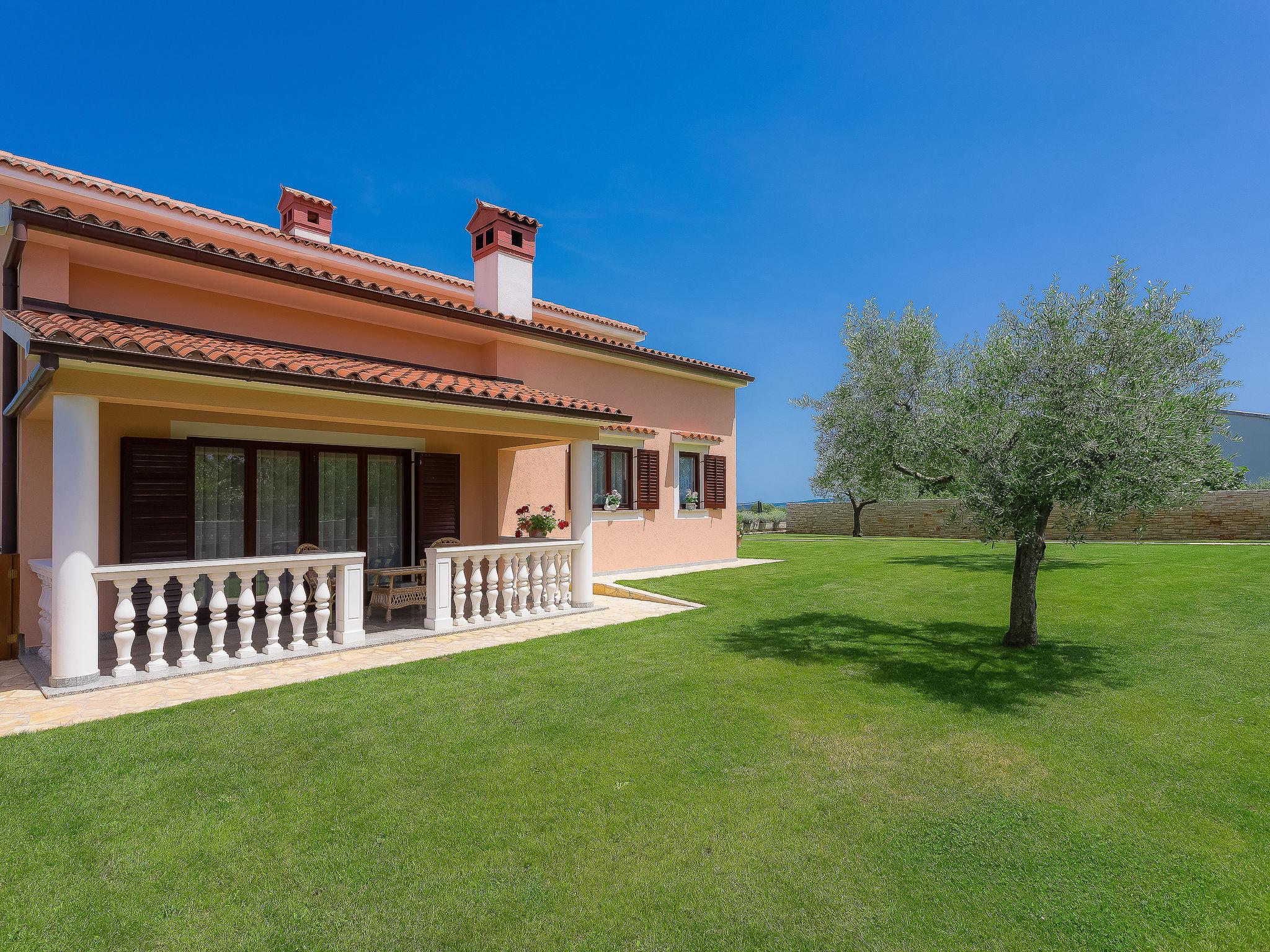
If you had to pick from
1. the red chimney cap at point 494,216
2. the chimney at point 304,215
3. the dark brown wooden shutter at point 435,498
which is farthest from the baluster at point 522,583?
the chimney at point 304,215

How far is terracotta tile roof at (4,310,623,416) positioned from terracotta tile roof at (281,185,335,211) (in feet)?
24.5

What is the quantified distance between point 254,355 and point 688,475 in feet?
40.2

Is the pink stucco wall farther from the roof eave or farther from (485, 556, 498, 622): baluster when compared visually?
(485, 556, 498, 622): baluster

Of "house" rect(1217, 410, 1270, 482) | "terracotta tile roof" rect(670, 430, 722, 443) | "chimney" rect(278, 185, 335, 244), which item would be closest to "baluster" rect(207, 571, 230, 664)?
"chimney" rect(278, 185, 335, 244)

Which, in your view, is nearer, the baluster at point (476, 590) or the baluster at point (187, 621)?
the baluster at point (187, 621)

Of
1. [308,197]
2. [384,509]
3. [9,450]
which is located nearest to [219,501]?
[9,450]

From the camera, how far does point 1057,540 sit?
25.0 metres

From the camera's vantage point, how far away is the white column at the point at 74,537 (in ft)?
21.3

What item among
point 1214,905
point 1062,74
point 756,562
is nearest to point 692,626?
point 1214,905

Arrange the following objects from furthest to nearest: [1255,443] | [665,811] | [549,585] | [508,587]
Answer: [1255,443] < [549,585] < [508,587] < [665,811]

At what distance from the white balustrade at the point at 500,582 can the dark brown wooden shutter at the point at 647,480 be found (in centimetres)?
490

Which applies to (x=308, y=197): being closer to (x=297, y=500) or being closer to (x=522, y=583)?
(x=297, y=500)

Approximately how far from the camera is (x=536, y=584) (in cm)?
1108

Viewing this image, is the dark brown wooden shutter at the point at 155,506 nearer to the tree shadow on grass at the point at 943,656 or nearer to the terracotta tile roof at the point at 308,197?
the tree shadow on grass at the point at 943,656
